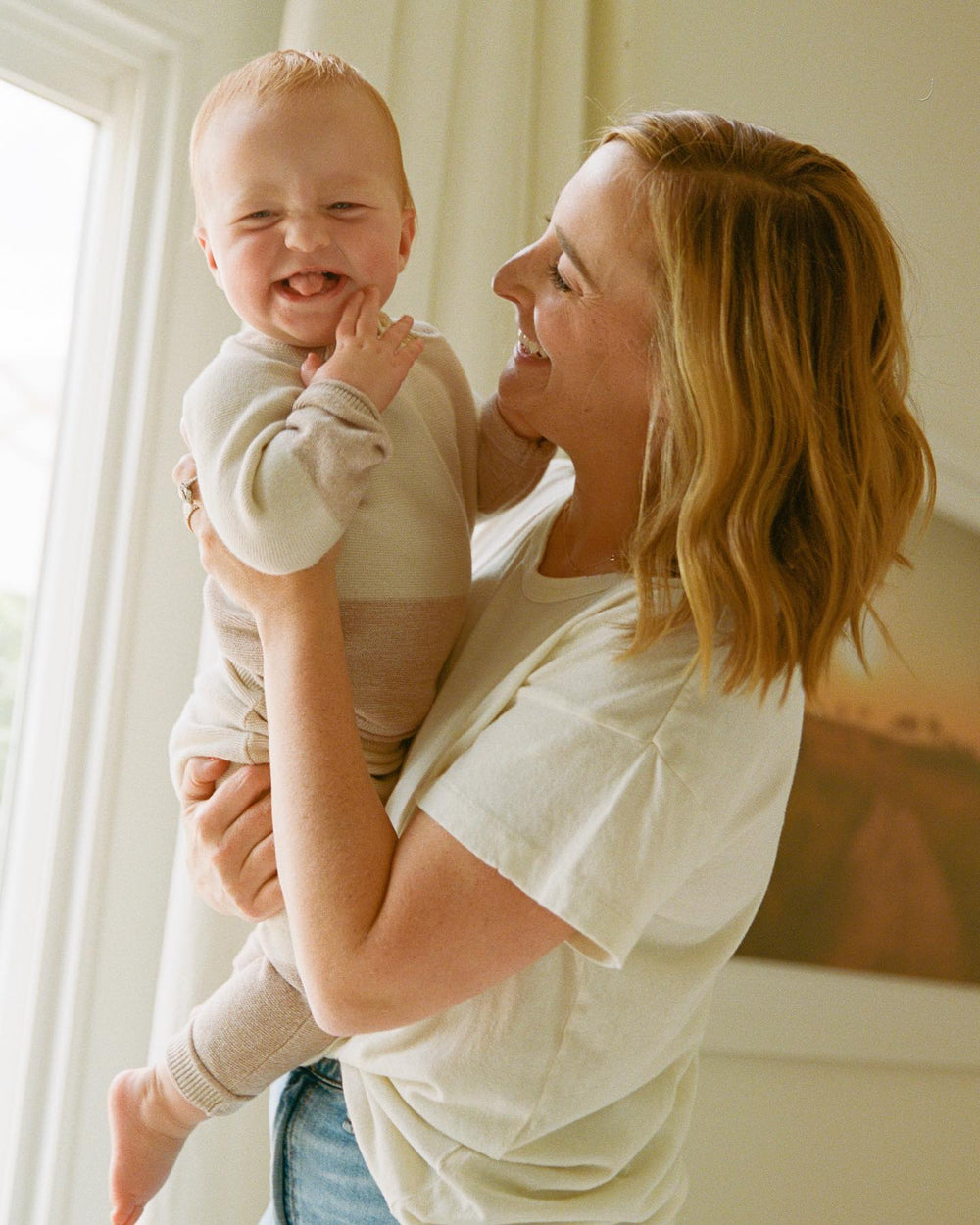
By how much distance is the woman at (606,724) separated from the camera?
917mm

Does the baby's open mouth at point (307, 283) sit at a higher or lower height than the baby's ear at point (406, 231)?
lower

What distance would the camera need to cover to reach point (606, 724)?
0.93 m

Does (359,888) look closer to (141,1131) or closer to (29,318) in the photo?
(141,1131)

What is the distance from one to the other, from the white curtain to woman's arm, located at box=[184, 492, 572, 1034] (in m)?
0.58

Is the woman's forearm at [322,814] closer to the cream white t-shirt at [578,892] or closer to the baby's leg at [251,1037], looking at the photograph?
the cream white t-shirt at [578,892]

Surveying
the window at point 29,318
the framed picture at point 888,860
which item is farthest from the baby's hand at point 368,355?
the framed picture at point 888,860

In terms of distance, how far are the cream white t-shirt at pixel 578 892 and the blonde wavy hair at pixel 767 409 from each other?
0.19 feet

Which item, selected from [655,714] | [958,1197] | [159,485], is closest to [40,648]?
[159,485]

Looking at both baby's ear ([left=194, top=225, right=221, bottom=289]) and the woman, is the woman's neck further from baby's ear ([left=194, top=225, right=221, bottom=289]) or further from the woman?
baby's ear ([left=194, top=225, right=221, bottom=289])

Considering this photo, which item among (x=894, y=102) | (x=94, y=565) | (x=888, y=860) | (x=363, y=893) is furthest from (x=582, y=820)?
(x=894, y=102)

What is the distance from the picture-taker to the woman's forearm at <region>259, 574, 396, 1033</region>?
3.01 feet

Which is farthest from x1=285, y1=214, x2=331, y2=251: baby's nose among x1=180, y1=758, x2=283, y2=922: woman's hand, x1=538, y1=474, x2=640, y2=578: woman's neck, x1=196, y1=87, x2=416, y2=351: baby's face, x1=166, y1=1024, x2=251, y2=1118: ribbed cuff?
x1=166, y1=1024, x2=251, y2=1118: ribbed cuff

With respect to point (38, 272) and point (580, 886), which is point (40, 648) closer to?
point (38, 272)

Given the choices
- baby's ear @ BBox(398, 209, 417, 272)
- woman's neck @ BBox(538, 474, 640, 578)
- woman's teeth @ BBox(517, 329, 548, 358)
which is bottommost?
woman's neck @ BBox(538, 474, 640, 578)
